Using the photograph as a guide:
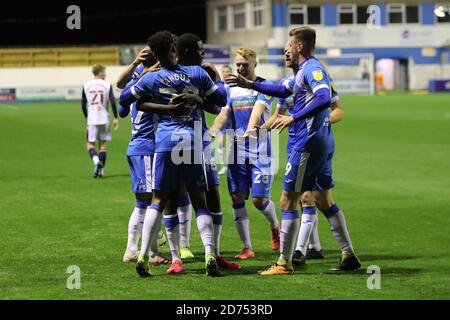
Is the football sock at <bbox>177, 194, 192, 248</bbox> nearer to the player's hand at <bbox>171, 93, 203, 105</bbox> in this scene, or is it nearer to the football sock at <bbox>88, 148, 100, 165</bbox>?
the player's hand at <bbox>171, 93, 203, 105</bbox>

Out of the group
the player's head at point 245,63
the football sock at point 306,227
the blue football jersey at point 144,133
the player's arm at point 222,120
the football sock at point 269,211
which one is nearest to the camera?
the blue football jersey at point 144,133

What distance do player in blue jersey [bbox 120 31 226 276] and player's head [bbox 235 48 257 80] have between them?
1.24m

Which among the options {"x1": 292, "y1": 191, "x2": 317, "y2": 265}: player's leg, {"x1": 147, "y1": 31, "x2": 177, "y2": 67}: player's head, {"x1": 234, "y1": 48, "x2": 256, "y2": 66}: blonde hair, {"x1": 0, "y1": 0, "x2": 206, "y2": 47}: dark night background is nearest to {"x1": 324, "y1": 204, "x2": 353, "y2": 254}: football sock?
{"x1": 292, "y1": 191, "x2": 317, "y2": 265}: player's leg

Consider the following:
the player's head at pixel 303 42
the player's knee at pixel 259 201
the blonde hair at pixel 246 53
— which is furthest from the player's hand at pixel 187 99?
the player's knee at pixel 259 201

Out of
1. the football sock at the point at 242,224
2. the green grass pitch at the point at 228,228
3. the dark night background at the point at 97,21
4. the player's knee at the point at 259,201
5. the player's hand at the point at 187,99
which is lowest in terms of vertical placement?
the green grass pitch at the point at 228,228

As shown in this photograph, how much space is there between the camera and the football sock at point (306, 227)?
32.3ft

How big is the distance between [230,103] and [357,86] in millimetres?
53045

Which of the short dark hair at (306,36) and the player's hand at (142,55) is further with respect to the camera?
the player's hand at (142,55)

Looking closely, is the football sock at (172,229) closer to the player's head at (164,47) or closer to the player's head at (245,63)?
the player's head at (164,47)

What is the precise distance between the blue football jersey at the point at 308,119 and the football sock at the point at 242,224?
167 cm

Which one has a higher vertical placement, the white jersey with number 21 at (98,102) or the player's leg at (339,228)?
the white jersey with number 21 at (98,102)

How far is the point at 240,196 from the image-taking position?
10.8 meters

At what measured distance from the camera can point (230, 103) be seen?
1112 centimetres
